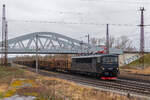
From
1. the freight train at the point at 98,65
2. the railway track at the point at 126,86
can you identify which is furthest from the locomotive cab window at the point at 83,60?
the railway track at the point at 126,86

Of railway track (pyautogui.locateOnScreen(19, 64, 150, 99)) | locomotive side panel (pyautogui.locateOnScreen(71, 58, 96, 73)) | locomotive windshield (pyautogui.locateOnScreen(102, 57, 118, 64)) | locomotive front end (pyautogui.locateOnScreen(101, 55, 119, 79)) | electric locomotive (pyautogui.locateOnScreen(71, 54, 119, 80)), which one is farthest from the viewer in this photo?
locomotive side panel (pyautogui.locateOnScreen(71, 58, 96, 73))

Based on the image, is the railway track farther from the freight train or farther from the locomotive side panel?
the locomotive side panel

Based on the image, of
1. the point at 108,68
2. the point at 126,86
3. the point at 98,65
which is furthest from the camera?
the point at 98,65

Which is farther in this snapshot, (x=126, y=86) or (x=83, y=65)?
(x=83, y=65)

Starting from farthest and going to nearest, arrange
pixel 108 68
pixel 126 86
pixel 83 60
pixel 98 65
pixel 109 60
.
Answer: pixel 83 60 → pixel 98 65 → pixel 109 60 → pixel 108 68 → pixel 126 86

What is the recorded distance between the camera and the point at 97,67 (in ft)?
74.2

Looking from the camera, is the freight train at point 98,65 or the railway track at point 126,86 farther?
the freight train at point 98,65

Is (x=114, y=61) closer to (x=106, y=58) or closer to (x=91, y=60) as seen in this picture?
(x=106, y=58)

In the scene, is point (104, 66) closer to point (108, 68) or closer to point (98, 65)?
point (108, 68)

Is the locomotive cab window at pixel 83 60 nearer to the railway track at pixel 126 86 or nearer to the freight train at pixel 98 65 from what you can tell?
the freight train at pixel 98 65

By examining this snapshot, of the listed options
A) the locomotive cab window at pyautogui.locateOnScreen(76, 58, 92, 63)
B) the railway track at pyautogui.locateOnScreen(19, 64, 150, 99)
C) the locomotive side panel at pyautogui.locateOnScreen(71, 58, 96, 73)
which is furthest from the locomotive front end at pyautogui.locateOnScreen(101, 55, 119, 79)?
the locomotive cab window at pyautogui.locateOnScreen(76, 58, 92, 63)

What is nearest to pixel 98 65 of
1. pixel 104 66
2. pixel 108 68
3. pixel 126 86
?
pixel 104 66

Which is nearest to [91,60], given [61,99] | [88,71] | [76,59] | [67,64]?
[88,71]

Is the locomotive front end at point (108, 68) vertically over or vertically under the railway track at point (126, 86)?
over
